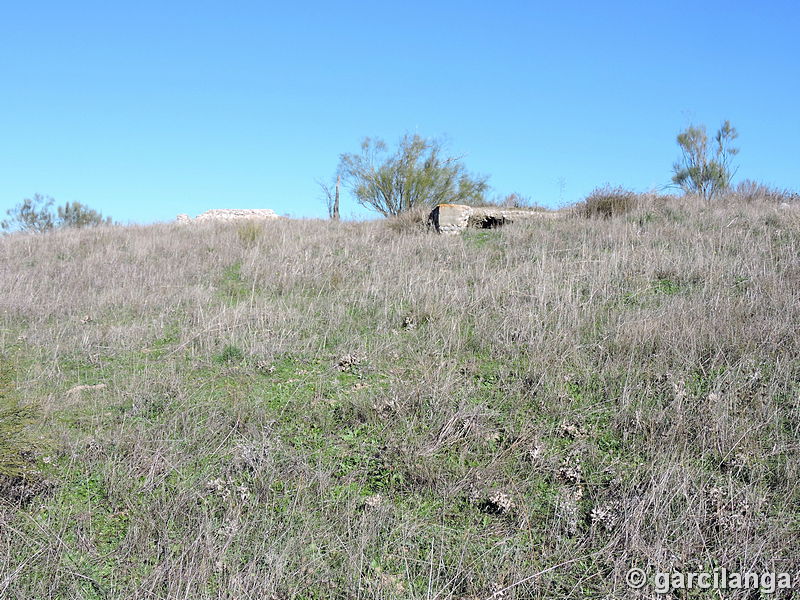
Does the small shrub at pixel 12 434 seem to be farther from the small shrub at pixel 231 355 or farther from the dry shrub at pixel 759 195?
the dry shrub at pixel 759 195

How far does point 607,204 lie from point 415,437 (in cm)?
917

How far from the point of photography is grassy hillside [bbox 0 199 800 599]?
2.83 m

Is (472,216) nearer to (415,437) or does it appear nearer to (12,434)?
(415,437)

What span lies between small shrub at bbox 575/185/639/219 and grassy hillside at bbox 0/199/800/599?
430cm

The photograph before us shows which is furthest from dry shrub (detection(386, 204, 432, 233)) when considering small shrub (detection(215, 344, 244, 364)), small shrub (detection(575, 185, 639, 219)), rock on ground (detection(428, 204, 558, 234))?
small shrub (detection(215, 344, 244, 364))

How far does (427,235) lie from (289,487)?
26.4 feet

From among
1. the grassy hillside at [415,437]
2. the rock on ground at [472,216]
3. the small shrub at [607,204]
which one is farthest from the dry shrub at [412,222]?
the grassy hillside at [415,437]

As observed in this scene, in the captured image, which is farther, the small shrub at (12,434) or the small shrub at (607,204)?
the small shrub at (607,204)

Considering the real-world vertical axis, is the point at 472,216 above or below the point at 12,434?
above

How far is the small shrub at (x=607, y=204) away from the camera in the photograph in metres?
11.3

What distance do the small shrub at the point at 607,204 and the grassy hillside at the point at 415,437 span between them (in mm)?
4302

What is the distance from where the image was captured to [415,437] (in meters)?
3.71

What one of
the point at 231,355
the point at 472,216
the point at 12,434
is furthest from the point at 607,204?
the point at 12,434

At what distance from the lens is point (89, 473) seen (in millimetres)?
3508
